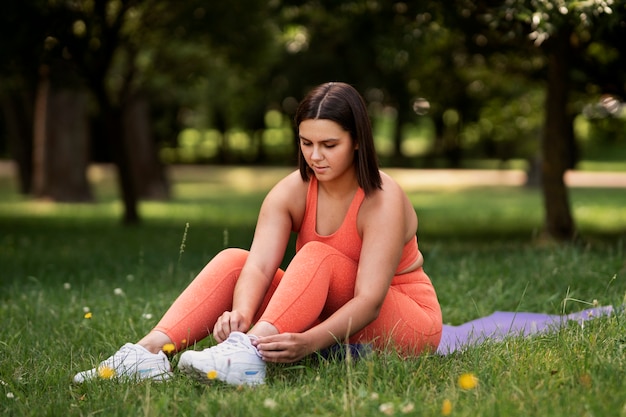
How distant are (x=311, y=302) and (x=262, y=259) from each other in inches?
15.7

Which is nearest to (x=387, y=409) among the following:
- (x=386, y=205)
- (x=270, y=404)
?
(x=270, y=404)

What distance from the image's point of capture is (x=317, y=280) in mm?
3488

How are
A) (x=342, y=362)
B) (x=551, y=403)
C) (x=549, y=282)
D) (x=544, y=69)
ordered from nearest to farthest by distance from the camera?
(x=551, y=403) → (x=342, y=362) → (x=549, y=282) → (x=544, y=69)

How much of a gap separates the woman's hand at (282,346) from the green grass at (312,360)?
0.11 metres

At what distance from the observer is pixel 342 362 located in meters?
3.40

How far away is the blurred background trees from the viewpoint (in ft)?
29.4

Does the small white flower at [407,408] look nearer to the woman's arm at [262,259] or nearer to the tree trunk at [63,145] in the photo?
the woman's arm at [262,259]

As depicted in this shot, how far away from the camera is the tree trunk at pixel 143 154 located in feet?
64.9

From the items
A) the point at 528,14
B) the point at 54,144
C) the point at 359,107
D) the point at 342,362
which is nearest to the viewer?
the point at 342,362

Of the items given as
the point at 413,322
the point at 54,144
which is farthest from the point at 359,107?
the point at 54,144

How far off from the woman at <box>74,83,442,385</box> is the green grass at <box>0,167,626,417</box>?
129 mm

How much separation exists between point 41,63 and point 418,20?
4.82 meters

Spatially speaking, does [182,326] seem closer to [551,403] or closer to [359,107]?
[359,107]

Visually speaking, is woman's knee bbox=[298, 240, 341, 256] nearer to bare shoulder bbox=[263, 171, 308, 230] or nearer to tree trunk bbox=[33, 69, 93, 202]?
bare shoulder bbox=[263, 171, 308, 230]
